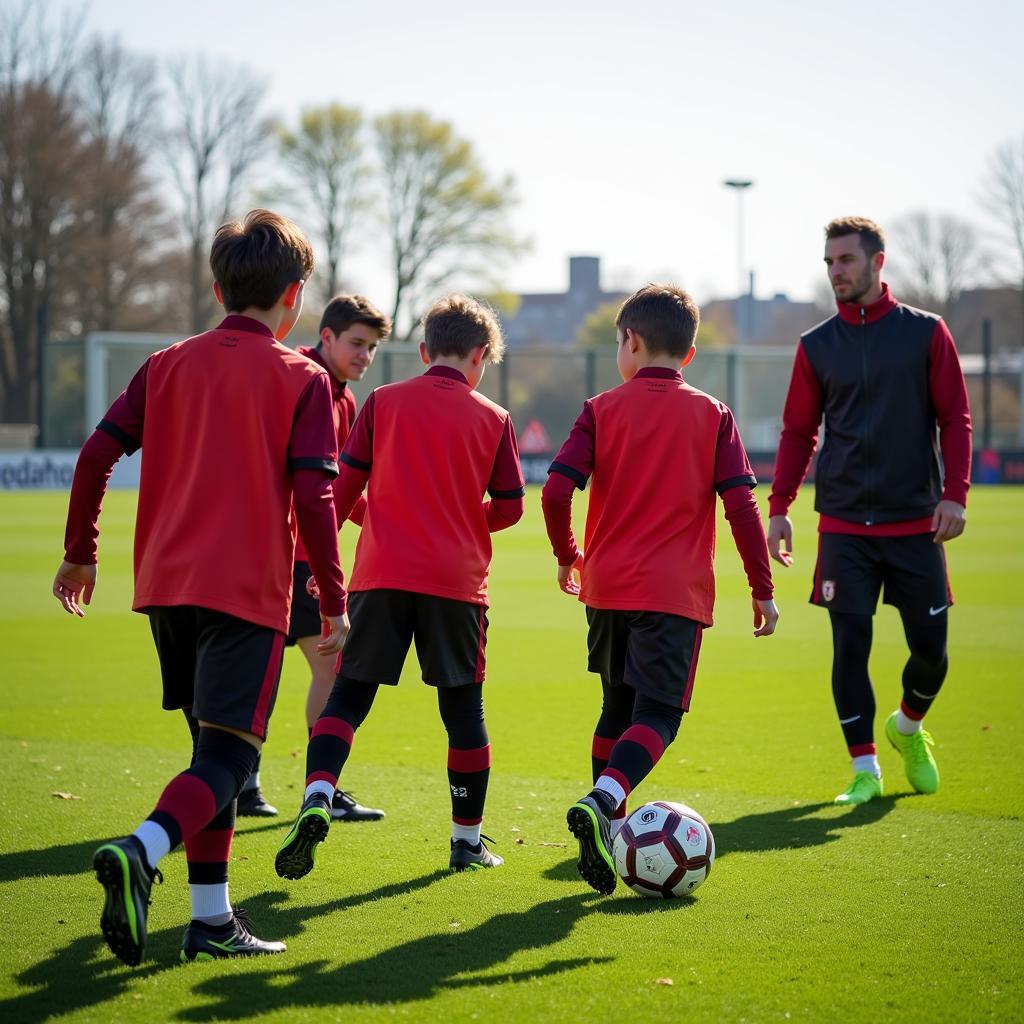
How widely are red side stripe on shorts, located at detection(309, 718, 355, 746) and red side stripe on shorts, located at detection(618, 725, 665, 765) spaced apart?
0.93 m

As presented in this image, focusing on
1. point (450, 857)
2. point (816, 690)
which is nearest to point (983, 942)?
point (450, 857)

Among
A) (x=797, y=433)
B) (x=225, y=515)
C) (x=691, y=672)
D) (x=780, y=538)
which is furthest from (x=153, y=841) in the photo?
(x=797, y=433)

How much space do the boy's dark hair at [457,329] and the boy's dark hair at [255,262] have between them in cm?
98

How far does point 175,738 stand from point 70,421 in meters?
38.2

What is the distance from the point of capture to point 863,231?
615cm

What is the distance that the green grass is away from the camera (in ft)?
12.2

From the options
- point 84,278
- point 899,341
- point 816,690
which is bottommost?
point 816,690

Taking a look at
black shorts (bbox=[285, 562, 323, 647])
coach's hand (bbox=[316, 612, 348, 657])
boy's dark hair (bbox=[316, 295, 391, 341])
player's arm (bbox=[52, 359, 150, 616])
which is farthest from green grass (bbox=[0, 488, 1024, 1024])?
boy's dark hair (bbox=[316, 295, 391, 341])

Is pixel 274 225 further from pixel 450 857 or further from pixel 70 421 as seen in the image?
pixel 70 421

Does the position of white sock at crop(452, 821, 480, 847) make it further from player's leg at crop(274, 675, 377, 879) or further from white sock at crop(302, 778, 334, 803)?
white sock at crop(302, 778, 334, 803)

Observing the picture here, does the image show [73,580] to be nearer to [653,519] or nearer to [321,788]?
[321,788]

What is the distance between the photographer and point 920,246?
68.3m

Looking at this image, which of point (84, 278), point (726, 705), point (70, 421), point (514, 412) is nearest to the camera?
point (726, 705)

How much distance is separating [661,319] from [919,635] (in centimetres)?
212
